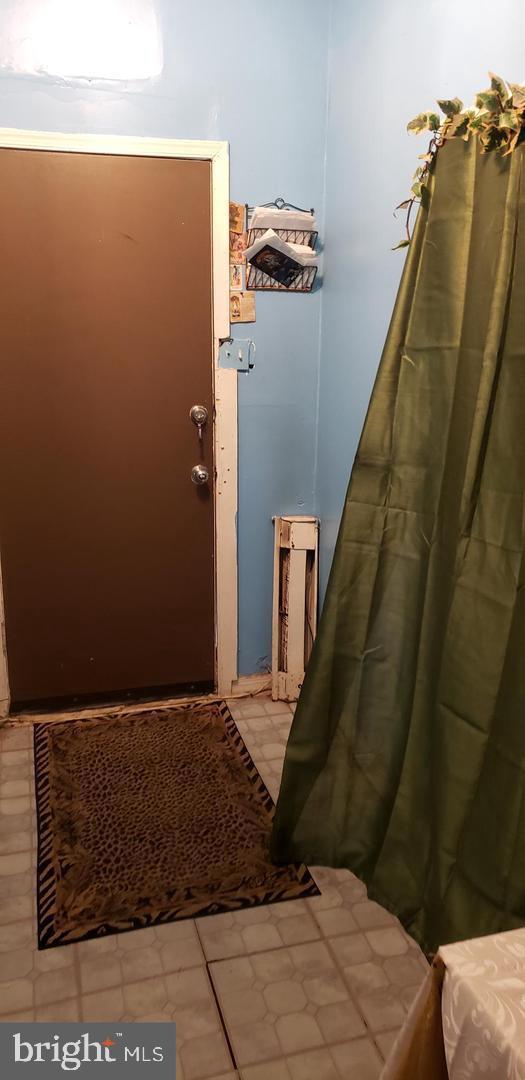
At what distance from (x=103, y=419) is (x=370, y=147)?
115 centimetres

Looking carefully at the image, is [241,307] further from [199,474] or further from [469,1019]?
[469,1019]

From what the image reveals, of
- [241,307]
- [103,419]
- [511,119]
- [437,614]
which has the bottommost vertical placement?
[437,614]

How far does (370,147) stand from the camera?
2004mm

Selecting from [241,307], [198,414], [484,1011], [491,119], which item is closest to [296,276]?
[241,307]

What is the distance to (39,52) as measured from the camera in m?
2.08

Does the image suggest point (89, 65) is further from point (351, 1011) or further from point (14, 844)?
point (351, 1011)

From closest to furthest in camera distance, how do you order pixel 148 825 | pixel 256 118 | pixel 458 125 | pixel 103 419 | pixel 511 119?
pixel 511 119
pixel 458 125
pixel 148 825
pixel 256 118
pixel 103 419

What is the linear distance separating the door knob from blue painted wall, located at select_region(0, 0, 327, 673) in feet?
0.49

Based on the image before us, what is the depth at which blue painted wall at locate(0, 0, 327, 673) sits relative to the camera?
2150 mm

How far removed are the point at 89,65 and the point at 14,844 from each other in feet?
7.36

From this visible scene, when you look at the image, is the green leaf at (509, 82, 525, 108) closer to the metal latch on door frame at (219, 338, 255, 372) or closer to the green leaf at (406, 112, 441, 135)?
the green leaf at (406, 112, 441, 135)

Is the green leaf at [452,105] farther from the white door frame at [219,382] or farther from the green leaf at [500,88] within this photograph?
the white door frame at [219,382]

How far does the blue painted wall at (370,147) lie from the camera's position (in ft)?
4.84

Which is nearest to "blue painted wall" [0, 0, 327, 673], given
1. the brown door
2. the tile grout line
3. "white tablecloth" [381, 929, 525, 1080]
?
the brown door
